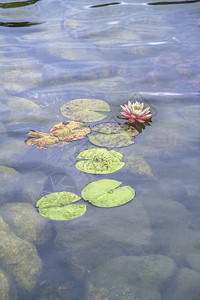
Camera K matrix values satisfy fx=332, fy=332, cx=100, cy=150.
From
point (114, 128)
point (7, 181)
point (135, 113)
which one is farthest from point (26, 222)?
point (135, 113)

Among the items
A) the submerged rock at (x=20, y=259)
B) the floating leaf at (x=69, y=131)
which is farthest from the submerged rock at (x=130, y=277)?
the floating leaf at (x=69, y=131)

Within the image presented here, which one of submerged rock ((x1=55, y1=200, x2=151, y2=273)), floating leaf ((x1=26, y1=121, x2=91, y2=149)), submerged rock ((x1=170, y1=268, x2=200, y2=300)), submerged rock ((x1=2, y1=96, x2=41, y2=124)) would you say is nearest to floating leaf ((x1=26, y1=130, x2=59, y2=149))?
floating leaf ((x1=26, y1=121, x2=91, y2=149))

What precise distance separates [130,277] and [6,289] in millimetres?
417

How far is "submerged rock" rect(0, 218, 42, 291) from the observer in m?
1.14

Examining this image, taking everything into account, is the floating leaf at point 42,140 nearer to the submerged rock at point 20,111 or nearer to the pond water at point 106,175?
the pond water at point 106,175

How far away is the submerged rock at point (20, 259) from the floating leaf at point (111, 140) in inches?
28.6

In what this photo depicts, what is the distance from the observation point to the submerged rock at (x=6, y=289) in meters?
1.08

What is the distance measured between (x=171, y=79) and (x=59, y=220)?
5.22 ft

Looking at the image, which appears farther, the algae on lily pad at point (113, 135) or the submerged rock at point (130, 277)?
the algae on lily pad at point (113, 135)

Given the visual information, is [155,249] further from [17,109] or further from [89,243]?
[17,109]

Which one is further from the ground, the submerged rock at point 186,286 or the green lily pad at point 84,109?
the green lily pad at point 84,109

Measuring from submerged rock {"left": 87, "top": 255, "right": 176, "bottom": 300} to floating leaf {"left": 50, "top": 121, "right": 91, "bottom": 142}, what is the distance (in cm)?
84

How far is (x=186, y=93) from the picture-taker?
91.4 inches

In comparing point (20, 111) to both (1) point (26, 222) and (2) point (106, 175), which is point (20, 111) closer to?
(2) point (106, 175)
